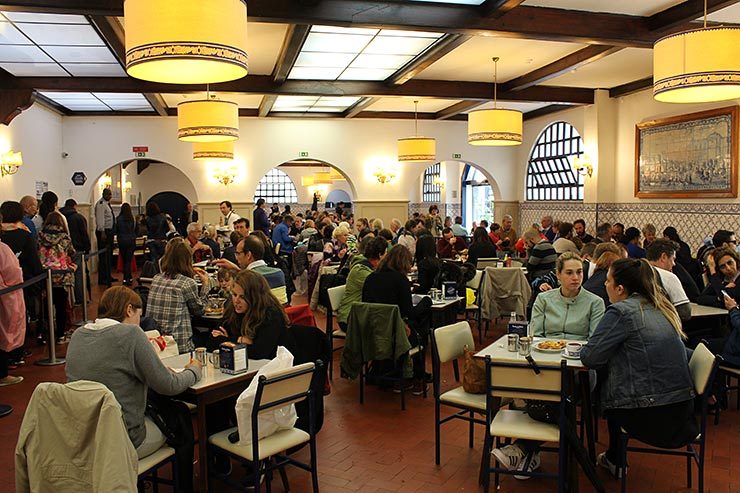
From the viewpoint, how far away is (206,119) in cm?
721

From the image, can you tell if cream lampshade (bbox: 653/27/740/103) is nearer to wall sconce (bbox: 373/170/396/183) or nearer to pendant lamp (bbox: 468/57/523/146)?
pendant lamp (bbox: 468/57/523/146)

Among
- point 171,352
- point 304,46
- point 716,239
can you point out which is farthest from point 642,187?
point 171,352

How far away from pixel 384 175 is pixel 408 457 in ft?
35.0

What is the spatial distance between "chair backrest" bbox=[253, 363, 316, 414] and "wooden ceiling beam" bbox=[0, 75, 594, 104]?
7435 mm

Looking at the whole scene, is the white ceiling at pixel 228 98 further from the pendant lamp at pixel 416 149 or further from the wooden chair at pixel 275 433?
the wooden chair at pixel 275 433

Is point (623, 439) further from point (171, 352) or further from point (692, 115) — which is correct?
point (692, 115)

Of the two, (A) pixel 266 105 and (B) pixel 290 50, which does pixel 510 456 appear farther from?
(A) pixel 266 105

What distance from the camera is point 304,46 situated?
8.05 m

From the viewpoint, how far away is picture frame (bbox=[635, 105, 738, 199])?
8.90 metres

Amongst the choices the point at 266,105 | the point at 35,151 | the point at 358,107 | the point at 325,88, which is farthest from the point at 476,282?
the point at 35,151

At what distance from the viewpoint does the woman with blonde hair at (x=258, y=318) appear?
3.79 meters

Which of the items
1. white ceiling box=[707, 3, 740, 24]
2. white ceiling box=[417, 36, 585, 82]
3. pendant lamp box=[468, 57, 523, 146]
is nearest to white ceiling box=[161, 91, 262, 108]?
white ceiling box=[417, 36, 585, 82]

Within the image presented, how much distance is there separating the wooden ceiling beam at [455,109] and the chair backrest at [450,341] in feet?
28.4

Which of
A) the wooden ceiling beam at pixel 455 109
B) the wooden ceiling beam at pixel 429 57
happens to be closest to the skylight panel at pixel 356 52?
the wooden ceiling beam at pixel 429 57
